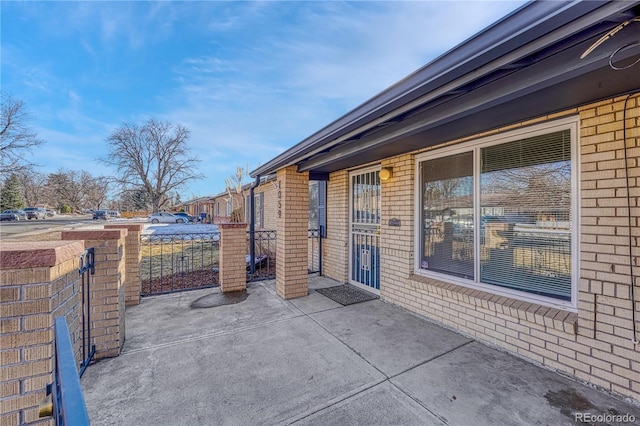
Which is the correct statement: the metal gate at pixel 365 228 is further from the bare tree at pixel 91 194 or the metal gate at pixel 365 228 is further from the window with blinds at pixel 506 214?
the bare tree at pixel 91 194

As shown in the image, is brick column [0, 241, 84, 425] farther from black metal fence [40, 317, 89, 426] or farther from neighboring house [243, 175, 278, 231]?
neighboring house [243, 175, 278, 231]

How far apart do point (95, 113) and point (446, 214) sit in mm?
28546

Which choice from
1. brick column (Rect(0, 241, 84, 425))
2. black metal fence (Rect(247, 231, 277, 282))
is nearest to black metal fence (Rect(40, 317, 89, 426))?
brick column (Rect(0, 241, 84, 425))

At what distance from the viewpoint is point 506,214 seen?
3.11 meters

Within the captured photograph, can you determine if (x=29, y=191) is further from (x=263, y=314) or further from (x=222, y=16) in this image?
(x=263, y=314)

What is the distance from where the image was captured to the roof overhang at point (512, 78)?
1.34 meters

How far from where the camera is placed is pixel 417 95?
2.09 m

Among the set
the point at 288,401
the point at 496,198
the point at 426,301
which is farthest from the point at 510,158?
the point at 288,401

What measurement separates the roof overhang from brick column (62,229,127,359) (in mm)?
2770

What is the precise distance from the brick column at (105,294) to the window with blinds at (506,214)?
4059mm

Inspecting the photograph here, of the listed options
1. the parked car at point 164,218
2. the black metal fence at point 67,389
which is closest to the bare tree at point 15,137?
the parked car at point 164,218

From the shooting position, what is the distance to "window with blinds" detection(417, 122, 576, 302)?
2.68m

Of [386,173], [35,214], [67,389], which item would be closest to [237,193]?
[386,173]

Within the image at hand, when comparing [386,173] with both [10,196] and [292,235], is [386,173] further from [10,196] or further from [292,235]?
[10,196]
